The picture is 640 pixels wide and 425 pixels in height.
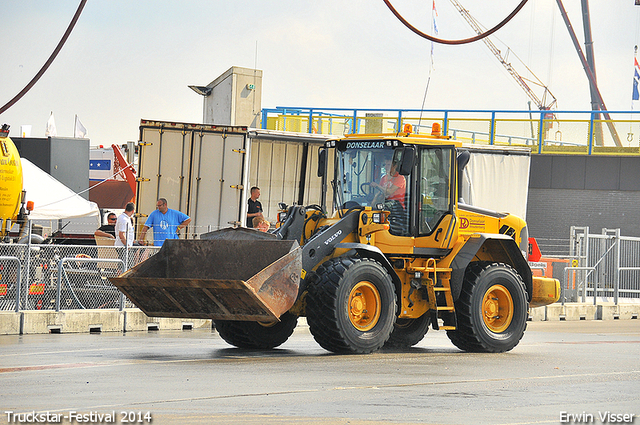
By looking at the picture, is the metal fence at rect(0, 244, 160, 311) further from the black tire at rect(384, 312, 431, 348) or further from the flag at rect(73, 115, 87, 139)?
the flag at rect(73, 115, 87, 139)

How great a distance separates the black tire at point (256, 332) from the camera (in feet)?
38.9

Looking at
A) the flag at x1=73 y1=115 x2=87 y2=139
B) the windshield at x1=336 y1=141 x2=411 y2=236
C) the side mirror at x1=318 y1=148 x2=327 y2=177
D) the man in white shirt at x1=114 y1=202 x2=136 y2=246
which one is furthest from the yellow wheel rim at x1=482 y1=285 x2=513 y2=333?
the flag at x1=73 y1=115 x2=87 y2=139

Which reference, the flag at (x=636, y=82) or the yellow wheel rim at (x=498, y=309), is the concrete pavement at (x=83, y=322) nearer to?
the yellow wheel rim at (x=498, y=309)

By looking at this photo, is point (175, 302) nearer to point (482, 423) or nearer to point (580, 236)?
point (482, 423)

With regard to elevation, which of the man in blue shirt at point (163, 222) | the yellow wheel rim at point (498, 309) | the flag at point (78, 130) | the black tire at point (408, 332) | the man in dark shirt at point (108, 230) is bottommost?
the black tire at point (408, 332)

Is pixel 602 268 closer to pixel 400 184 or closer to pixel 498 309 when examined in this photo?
pixel 498 309

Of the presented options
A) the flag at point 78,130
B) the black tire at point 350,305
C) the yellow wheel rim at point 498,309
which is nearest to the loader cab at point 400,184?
the black tire at point 350,305

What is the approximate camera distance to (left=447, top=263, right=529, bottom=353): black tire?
39.3 ft

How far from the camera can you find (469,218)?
491 inches

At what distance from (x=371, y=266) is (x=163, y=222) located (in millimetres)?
6924

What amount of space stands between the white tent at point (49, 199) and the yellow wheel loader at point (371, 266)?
454 inches

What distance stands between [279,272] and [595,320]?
13.3m

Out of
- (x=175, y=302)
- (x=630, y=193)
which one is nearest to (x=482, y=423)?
(x=175, y=302)

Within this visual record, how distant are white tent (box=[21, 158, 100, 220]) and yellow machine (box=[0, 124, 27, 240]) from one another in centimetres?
215
